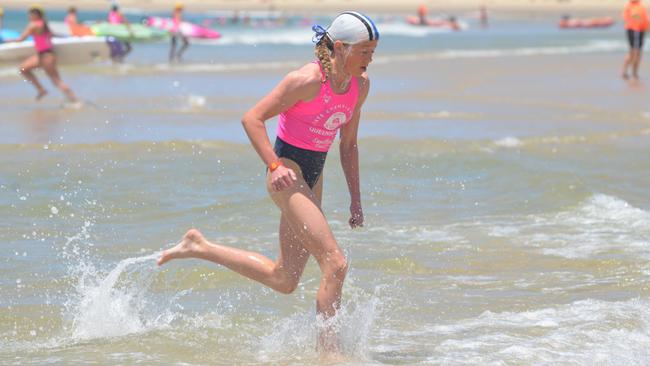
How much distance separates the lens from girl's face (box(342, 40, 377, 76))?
17.3 feet

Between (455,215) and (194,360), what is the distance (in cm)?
431

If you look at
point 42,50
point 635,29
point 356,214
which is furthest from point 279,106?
point 635,29

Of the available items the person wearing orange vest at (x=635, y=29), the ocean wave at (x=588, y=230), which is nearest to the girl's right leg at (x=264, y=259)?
the ocean wave at (x=588, y=230)

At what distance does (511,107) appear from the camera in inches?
709

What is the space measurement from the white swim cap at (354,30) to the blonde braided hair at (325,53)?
0.20 feet

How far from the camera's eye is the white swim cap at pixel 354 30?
5242 millimetres

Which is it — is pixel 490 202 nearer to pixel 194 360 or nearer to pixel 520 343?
pixel 520 343

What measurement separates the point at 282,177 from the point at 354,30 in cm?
78

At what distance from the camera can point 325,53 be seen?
17.5ft

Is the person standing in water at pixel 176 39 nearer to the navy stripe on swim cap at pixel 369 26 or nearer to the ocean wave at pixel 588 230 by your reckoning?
the ocean wave at pixel 588 230

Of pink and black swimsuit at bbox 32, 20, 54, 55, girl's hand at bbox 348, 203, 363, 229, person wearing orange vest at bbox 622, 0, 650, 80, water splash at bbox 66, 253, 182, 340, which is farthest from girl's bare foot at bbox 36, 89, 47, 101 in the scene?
girl's hand at bbox 348, 203, 363, 229

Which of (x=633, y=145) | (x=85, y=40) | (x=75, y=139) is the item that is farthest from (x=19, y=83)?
(x=633, y=145)

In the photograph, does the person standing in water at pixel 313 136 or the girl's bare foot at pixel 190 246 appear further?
the girl's bare foot at pixel 190 246

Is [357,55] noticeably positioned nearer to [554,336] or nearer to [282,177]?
[282,177]
